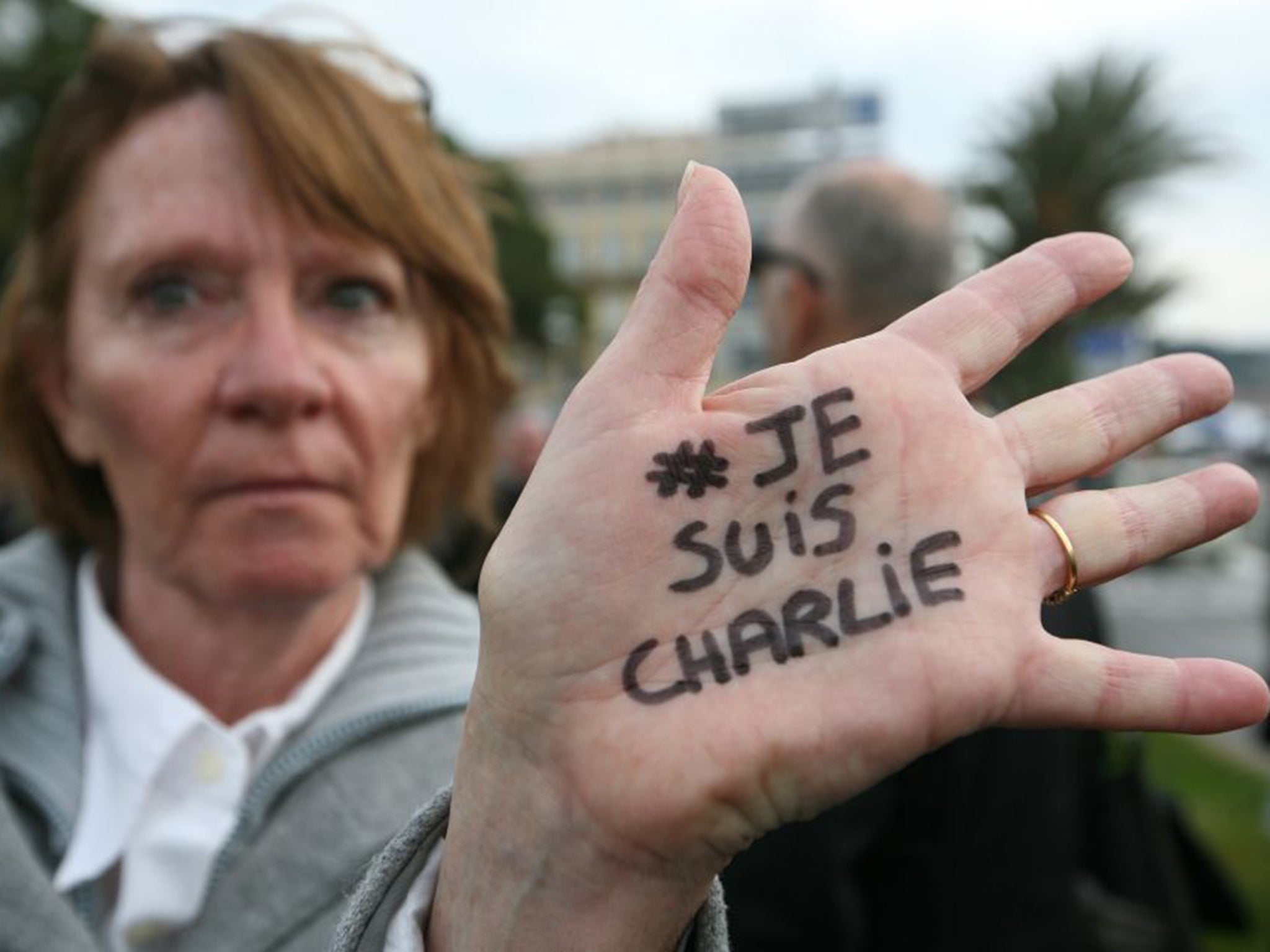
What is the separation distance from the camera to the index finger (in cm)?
114

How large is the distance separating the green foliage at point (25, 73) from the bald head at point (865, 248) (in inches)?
757

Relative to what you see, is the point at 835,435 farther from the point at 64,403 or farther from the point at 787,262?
the point at 787,262

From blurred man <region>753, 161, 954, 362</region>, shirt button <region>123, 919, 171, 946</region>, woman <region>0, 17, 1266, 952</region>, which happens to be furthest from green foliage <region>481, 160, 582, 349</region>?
shirt button <region>123, 919, 171, 946</region>

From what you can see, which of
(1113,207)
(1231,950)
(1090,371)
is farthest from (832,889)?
(1113,207)

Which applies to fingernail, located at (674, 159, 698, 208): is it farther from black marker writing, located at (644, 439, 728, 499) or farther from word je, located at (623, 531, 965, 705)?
word je, located at (623, 531, 965, 705)

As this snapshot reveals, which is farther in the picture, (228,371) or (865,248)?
(865,248)

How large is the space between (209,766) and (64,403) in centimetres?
80

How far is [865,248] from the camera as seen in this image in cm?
301

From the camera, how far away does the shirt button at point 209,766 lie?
67.1 inches

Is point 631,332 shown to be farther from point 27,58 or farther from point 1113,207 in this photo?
point 27,58

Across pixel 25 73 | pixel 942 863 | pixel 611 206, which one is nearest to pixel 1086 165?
pixel 942 863

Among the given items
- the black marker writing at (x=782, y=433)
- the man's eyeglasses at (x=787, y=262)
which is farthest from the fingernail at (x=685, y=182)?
the man's eyeglasses at (x=787, y=262)

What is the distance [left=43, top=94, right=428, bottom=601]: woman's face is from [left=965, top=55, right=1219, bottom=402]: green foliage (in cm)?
593

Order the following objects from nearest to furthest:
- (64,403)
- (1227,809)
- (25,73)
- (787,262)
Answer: (64,403), (787,262), (1227,809), (25,73)
